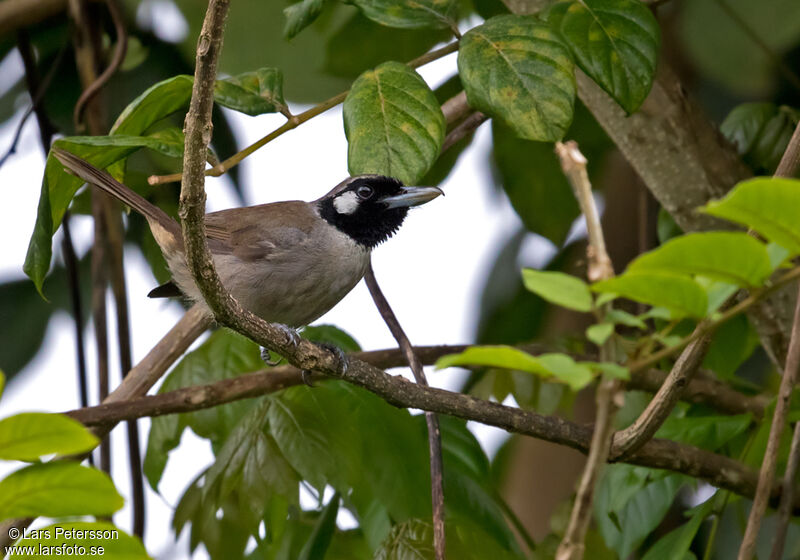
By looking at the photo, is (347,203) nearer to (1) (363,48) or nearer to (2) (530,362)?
(1) (363,48)

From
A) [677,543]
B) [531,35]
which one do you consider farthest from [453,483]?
[531,35]

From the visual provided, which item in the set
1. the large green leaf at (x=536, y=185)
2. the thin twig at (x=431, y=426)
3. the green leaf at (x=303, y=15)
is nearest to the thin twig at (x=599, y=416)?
the thin twig at (x=431, y=426)

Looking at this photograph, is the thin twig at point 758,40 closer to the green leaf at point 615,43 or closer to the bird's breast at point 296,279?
the green leaf at point 615,43

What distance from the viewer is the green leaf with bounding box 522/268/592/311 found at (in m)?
1.03

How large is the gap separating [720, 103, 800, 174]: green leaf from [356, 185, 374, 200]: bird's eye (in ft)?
4.02

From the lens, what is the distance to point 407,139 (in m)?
2.24

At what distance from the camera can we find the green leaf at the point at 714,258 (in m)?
1.03

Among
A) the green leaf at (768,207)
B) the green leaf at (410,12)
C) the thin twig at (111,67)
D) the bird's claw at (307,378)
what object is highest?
the thin twig at (111,67)

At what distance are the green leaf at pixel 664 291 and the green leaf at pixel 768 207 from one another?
A: 3.5 inches

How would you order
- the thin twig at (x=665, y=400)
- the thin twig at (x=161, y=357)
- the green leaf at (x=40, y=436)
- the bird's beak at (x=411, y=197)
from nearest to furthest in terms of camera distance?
the green leaf at (x=40, y=436)
the thin twig at (x=665, y=400)
the thin twig at (x=161, y=357)
the bird's beak at (x=411, y=197)

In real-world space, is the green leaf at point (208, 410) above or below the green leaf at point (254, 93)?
below

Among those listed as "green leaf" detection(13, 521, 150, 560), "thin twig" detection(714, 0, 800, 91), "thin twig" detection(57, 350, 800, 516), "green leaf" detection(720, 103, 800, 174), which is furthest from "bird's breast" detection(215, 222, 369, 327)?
"green leaf" detection(13, 521, 150, 560)

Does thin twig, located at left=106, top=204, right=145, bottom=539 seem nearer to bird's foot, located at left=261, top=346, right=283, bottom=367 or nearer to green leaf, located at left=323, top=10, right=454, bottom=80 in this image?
bird's foot, located at left=261, top=346, right=283, bottom=367

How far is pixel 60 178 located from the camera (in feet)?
7.63
